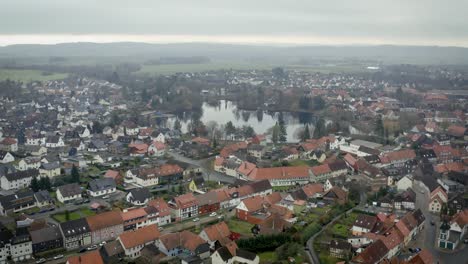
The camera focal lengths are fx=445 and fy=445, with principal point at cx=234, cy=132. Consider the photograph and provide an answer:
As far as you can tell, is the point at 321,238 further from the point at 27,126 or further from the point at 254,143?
the point at 27,126

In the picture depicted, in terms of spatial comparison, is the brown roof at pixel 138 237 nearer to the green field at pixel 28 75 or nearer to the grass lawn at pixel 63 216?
the grass lawn at pixel 63 216

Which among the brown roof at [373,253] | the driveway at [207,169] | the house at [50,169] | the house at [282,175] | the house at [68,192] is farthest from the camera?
the house at [50,169]

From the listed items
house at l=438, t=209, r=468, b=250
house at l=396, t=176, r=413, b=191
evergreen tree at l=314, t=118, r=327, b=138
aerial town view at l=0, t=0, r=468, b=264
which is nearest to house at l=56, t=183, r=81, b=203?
aerial town view at l=0, t=0, r=468, b=264

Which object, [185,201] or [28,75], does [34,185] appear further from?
[28,75]

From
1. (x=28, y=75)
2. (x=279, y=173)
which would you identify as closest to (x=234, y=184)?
(x=279, y=173)

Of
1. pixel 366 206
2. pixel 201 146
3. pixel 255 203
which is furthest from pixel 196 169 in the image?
pixel 366 206

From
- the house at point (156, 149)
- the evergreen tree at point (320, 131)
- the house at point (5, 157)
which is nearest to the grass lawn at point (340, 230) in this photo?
the house at point (156, 149)
